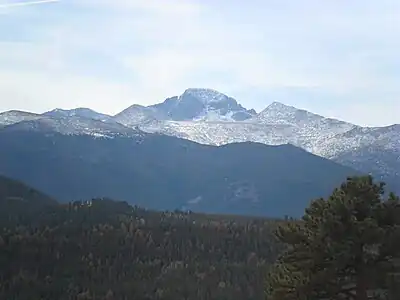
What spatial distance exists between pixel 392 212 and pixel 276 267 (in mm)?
3664

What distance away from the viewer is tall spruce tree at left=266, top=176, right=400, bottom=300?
19406mm

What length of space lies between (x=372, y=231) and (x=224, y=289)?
183873mm

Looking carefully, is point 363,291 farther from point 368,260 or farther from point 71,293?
point 71,293

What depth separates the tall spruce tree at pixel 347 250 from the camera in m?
19.4

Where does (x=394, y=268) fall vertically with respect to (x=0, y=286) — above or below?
above

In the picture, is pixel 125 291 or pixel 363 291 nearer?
pixel 363 291

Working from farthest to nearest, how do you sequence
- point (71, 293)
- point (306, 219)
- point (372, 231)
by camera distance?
point (71, 293), point (306, 219), point (372, 231)

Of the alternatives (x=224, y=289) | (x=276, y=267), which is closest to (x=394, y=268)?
(x=276, y=267)

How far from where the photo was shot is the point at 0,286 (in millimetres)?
198875

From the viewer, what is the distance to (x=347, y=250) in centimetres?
1916

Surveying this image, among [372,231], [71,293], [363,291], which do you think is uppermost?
[372,231]

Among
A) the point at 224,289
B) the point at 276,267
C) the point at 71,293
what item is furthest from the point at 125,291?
the point at 276,267

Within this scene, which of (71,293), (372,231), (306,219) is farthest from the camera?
(71,293)

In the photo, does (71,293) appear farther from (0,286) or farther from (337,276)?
(337,276)
